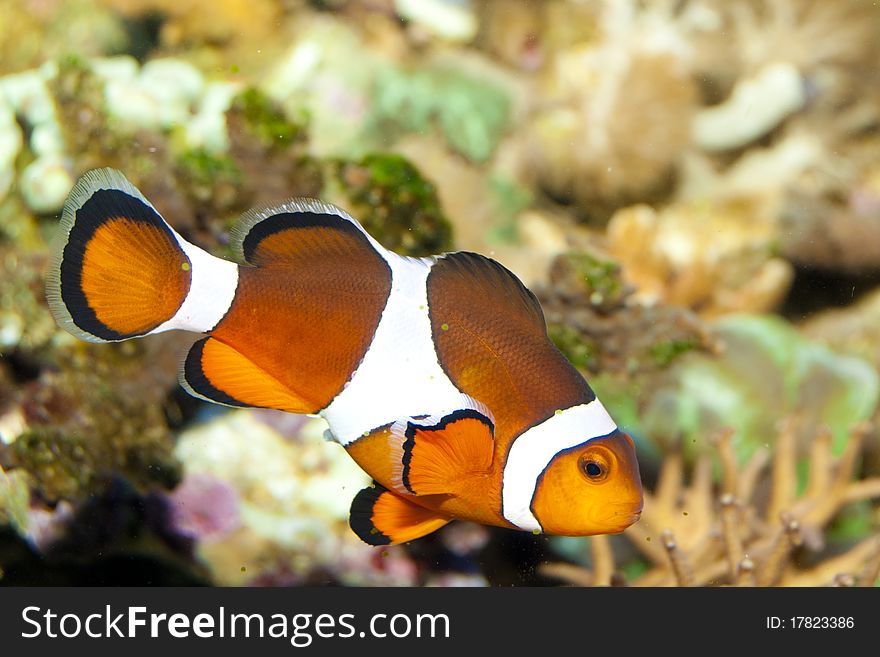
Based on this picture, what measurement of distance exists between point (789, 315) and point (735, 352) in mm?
579

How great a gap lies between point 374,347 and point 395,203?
2.90 feet

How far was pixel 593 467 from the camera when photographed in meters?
1.11

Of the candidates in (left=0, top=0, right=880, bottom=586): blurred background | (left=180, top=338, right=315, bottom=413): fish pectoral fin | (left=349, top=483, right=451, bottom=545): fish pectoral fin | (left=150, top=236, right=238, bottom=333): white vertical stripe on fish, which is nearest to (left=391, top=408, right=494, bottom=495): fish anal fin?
(left=349, top=483, right=451, bottom=545): fish pectoral fin

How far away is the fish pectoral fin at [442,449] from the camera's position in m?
1.08

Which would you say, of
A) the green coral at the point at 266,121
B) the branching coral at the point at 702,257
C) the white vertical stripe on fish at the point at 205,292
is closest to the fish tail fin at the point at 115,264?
the white vertical stripe on fish at the point at 205,292

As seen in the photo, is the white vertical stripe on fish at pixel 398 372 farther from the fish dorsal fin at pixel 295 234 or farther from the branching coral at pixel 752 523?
the branching coral at pixel 752 523

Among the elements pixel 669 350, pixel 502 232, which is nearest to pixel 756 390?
pixel 669 350

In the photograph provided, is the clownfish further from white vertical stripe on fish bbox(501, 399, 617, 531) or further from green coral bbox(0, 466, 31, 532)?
green coral bbox(0, 466, 31, 532)

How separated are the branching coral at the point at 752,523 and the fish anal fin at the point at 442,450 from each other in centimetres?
104

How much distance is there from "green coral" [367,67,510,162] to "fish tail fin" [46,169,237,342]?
4.24 ft

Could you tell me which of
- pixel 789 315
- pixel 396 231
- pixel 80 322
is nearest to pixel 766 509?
pixel 789 315

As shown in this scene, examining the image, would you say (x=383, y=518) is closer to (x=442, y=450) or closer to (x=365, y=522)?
(x=365, y=522)

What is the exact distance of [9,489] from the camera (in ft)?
6.34
